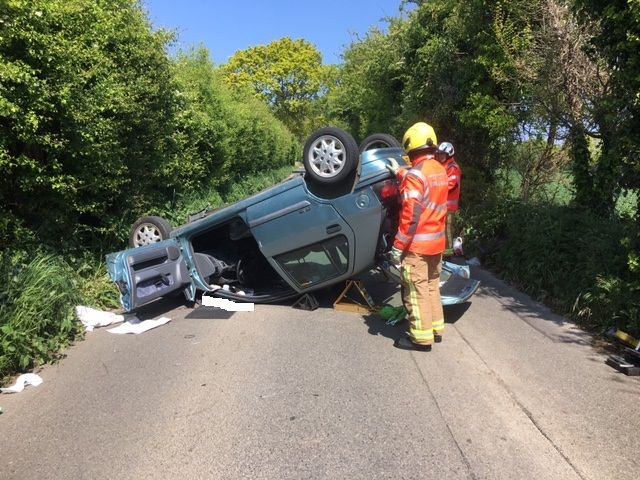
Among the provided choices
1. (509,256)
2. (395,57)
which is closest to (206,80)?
(395,57)

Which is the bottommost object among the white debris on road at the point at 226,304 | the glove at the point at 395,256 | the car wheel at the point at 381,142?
the white debris on road at the point at 226,304

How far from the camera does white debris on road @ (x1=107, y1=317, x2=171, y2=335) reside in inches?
231

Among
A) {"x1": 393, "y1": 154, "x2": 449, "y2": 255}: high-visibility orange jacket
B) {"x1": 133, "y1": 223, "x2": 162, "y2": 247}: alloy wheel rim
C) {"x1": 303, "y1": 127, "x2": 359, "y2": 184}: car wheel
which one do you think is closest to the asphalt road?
{"x1": 393, "y1": 154, "x2": 449, "y2": 255}: high-visibility orange jacket

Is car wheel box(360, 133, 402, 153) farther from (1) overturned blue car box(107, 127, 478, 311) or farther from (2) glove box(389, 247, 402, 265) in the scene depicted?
(2) glove box(389, 247, 402, 265)

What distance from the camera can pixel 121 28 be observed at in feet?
24.0

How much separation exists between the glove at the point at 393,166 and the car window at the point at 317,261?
0.86 m

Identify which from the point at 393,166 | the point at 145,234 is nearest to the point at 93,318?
the point at 145,234

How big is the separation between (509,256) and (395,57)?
908cm

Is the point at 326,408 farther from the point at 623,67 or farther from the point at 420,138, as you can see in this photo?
the point at 623,67

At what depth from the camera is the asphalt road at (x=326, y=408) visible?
10.7 feet

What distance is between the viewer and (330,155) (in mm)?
5691

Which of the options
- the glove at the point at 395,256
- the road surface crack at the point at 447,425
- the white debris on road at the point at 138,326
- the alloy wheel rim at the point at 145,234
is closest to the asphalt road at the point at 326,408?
the road surface crack at the point at 447,425

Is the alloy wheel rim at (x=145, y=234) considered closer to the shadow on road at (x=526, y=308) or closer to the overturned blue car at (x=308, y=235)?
the overturned blue car at (x=308, y=235)

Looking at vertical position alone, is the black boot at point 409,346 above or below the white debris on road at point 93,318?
above
